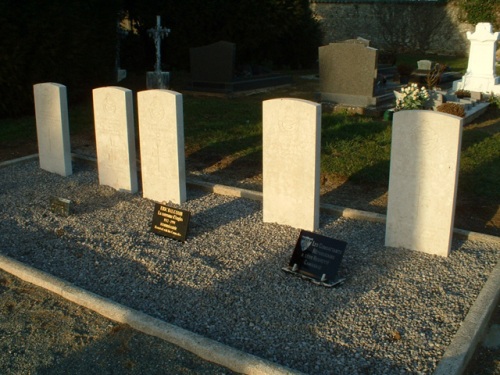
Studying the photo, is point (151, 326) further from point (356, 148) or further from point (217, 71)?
point (217, 71)

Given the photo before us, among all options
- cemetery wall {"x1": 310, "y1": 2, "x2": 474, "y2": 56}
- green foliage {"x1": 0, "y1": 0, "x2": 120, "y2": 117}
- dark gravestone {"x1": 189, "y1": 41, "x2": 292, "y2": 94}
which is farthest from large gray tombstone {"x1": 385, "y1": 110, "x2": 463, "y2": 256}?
cemetery wall {"x1": 310, "y1": 2, "x2": 474, "y2": 56}

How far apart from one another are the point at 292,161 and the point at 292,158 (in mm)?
32

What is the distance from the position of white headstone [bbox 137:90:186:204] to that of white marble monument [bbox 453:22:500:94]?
409 inches

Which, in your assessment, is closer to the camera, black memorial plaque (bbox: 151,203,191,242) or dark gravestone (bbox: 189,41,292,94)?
black memorial plaque (bbox: 151,203,191,242)

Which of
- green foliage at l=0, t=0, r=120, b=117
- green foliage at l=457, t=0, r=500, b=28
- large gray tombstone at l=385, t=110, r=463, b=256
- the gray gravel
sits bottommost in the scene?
the gray gravel

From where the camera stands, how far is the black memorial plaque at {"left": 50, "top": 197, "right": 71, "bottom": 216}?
21.3 feet

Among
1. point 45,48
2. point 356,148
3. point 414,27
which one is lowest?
point 356,148

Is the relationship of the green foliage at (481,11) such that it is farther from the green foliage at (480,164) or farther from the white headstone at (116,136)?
the white headstone at (116,136)

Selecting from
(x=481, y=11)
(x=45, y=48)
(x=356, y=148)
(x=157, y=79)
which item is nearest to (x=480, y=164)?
(x=356, y=148)

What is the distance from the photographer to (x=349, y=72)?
12.6 metres

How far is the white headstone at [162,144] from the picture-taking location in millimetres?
6426

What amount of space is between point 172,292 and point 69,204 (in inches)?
90.4

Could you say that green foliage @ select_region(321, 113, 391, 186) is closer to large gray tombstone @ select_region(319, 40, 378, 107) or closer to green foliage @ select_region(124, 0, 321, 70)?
large gray tombstone @ select_region(319, 40, 378, 107)

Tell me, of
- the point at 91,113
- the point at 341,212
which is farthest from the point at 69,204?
the point at 91,113
